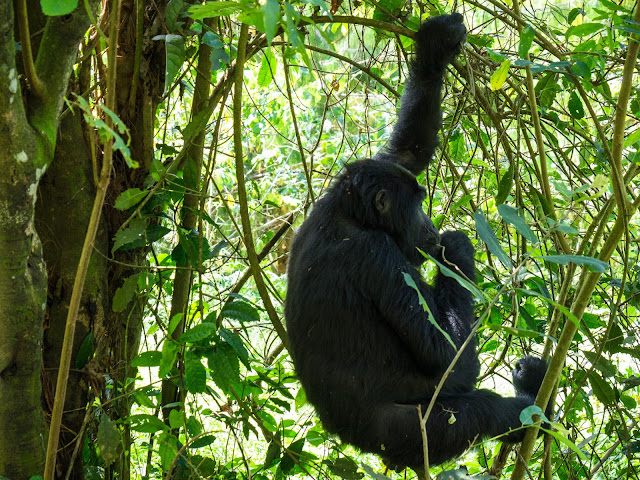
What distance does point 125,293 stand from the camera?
2898 mm

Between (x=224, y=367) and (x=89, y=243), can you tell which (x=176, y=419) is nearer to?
(x=224, y=367)

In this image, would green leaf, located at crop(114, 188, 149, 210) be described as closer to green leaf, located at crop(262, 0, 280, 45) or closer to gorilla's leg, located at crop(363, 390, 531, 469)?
gorilla's leg, located at crop(363, 390, 531, 469)

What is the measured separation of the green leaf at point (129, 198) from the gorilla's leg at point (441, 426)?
1445mm

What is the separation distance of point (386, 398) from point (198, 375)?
0.95 m

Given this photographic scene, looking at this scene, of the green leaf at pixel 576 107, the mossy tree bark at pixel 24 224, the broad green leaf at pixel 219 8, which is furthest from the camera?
the green leaf at pixel 576 107

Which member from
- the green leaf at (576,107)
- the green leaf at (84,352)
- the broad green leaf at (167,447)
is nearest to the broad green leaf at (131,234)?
the green leaf at (84,352)

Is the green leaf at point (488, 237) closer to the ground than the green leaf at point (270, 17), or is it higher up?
closer to the ground

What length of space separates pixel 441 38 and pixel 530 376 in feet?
5.61

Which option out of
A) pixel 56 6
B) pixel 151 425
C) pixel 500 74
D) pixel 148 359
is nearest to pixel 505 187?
pixel 500 74

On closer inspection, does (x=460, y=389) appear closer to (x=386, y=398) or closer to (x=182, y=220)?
(x=386, y=398)

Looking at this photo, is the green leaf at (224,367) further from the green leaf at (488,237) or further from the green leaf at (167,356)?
the green leaf at (488,237)

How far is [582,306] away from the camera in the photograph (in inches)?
92.8

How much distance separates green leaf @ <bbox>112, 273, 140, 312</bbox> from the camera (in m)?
2.90

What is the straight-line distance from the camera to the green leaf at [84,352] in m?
2.86
